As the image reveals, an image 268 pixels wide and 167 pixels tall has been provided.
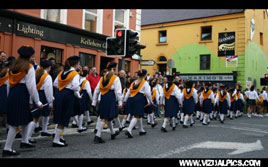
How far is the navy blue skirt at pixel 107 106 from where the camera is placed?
7457 mm

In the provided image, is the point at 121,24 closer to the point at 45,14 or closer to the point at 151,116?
the point at 45,14

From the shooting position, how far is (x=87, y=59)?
17.8 meters

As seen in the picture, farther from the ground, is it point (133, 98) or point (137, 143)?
point (133, 98)

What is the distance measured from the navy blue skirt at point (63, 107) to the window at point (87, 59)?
10569 mm

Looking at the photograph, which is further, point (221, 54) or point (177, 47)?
point (177, 47)

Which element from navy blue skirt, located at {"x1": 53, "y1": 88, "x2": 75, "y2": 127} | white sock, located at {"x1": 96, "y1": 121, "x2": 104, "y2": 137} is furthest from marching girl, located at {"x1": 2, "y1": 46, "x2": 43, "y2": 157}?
white sock, located at {"x1": 96, "y1": 121, "x2": 104, "y2": 137}

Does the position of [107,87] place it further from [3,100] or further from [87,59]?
Result: [87,59]

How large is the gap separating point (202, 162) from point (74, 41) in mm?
12982

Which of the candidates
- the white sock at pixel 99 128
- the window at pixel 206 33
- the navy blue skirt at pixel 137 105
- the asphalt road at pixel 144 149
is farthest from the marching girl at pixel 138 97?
the window at pixel 206 33

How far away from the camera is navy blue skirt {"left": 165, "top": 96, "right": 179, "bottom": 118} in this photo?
10156 mm

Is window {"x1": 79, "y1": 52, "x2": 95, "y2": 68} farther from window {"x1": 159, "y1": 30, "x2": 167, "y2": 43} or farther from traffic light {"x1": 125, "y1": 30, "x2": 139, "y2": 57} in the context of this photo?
window {"x1": 159, "y1": 30, "x2": 167, "y2": 43}

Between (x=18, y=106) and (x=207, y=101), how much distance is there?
991 centimetres
